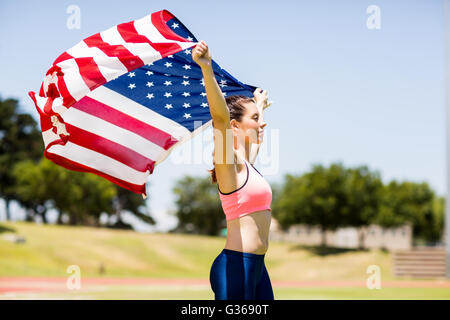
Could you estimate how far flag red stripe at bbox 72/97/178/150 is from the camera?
17.2ft

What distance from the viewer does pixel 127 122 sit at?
Answer: 530cm

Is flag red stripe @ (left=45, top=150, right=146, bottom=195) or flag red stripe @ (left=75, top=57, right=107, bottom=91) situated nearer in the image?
flag red stripe @ (left=75, top=57, right=107, bottom=91)

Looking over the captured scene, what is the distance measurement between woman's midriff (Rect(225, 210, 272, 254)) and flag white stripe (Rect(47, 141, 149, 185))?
182 cm

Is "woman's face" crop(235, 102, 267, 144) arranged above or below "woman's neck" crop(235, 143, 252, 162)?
above

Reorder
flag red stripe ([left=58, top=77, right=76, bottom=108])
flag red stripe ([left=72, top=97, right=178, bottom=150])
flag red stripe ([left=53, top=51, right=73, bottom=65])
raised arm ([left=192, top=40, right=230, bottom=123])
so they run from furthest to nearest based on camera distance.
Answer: flag red stripe ([left=72, top=97, right=178, bottom=150]) → flag red stripe ([left=53, top=51, right=73, bottom=65]) → flag red stripe ([left=58, top=77, right=76, bottom=108]) → raised arm ([left=192, top=40, right=230, bottom=123])

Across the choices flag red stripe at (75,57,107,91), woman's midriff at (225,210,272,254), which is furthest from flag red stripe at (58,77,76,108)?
woman's midriff at (225,210,272,254)

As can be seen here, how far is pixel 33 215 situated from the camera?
6166 cm

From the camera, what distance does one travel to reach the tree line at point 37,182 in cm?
5259

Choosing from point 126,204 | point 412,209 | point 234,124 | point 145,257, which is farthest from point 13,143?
point 234,124

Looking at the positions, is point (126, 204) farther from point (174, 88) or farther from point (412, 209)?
point (174, 88)

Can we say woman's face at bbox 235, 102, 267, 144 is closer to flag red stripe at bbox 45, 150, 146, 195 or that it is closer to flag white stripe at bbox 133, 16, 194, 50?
flag white stripe at bbox 133, 16, 194, 50

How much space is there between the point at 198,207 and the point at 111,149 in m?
68.4

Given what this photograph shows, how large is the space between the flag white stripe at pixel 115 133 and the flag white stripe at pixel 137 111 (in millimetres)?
168
